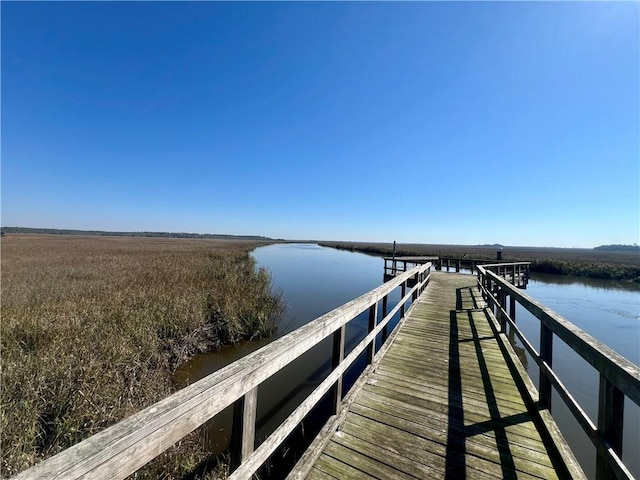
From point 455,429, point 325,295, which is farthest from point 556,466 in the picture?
point 325,295

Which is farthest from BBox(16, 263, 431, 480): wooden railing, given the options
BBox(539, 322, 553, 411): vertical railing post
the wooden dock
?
BBox(539, 322, 553, 411): vertical railing post

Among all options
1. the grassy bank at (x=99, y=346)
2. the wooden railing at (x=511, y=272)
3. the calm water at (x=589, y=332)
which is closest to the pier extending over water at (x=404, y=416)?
the calm water at (x=589, y=332)

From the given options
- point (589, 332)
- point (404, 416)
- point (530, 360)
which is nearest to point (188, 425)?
point (404, 416)

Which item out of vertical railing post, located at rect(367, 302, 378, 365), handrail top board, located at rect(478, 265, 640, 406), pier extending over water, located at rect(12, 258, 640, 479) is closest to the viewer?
pier extending over water, located at rect(12, 258, 640, 479)

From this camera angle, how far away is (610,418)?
77.3 inches

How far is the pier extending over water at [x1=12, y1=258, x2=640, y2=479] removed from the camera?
1.18m

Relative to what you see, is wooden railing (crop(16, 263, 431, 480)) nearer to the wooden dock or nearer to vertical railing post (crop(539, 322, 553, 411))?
the wooden dock

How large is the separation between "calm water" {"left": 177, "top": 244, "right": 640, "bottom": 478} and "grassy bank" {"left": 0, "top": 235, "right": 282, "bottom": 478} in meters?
0.68

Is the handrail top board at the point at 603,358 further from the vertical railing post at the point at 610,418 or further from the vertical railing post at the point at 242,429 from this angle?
the vertical railing post at the point at 242,429

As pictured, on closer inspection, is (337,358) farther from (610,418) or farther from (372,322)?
(610,418)

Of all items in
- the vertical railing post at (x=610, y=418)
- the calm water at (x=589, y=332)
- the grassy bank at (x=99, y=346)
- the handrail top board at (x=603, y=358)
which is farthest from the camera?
the calm water at (x=589, y=332)

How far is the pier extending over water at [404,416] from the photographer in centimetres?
118

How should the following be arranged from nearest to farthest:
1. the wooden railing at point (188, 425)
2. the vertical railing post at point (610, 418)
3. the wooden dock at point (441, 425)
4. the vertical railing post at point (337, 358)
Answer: the wooden railing at point (188, 425) < the vertical railing post at point (610, 418) < the wooden dock at point (441, 425) < the vertical railing post at point (337, 358)

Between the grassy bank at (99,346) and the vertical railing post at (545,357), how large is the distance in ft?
13.1
